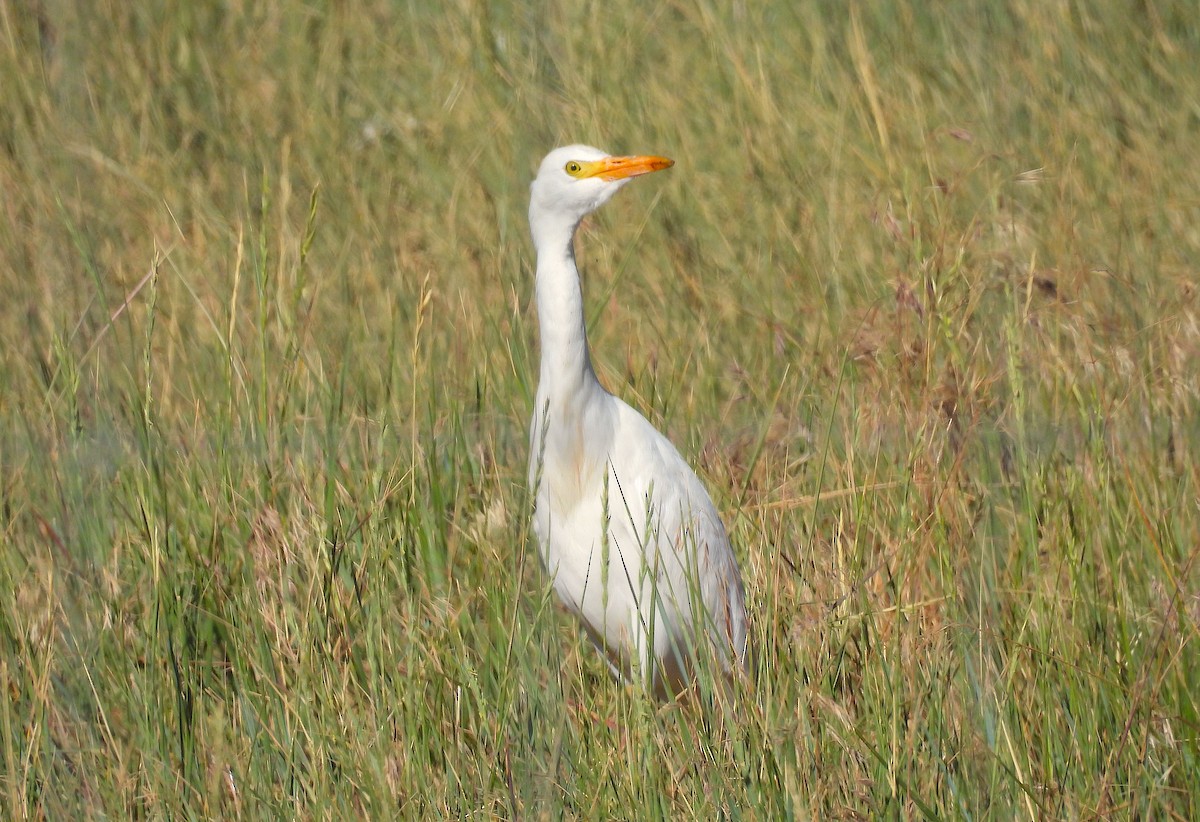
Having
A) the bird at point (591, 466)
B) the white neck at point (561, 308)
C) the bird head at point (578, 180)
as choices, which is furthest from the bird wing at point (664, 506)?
the bird head at point (578, 180)

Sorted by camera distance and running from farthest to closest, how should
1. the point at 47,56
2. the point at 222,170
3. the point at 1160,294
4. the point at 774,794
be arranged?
1. the point at 47,56
2. the point at 222,170
3. the point at 1160,294
4. the point at 774,794

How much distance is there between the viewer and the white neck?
8.80ft

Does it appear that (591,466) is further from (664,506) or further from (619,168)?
(619,168)

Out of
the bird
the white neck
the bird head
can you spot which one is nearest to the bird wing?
the bird

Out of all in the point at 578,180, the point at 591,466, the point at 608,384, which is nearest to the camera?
the point at 578,180

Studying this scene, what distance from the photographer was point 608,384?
3.38 metres

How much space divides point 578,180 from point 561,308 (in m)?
0.23

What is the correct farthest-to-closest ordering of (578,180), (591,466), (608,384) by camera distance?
(608,384) → (591,466) → (578,180)

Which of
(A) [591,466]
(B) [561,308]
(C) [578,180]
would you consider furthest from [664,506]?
(C) [578,180]

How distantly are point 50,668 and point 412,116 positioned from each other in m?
2.50

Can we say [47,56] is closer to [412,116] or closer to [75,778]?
[412,116]

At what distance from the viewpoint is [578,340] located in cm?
271

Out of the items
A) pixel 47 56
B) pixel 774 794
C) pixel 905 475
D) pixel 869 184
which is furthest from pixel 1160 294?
pixel 47 56

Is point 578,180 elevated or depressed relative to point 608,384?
elevated
